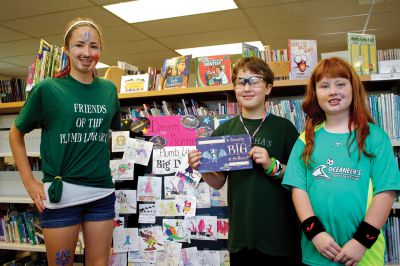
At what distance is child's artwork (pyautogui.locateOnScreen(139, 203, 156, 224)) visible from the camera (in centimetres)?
212

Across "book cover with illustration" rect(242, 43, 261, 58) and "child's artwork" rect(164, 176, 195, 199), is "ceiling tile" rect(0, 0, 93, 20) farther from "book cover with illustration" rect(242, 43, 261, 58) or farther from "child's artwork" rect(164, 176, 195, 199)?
"child's artwork" rect(164, 176, 195, 199)

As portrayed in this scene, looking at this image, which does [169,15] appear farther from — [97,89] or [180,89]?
[97,89]

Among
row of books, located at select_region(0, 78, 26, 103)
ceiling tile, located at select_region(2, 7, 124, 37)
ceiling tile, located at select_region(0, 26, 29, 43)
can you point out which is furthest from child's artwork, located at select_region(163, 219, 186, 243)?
ceiling tile, located at select_region(0, 26, 29, 43)

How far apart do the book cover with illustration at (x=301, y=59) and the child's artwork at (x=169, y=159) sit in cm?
78

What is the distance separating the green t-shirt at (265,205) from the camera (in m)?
1.35

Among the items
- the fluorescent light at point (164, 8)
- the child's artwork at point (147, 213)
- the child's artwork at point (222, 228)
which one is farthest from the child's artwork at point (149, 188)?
the fluorescent light at point (164, 8)

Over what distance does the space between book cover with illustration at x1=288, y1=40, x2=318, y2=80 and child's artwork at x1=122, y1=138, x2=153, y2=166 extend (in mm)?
998

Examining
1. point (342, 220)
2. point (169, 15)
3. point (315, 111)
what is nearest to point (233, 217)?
point (342, 220)

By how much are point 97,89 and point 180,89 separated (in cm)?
67

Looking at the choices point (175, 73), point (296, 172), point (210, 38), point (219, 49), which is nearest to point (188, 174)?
point (175, 73)

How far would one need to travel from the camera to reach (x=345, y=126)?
1.31 m

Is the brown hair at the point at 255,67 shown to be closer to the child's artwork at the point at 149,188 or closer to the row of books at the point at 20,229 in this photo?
the child's artwork at the point at 149,188

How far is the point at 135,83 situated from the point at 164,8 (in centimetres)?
223

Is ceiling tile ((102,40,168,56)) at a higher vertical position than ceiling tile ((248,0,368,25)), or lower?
higher
